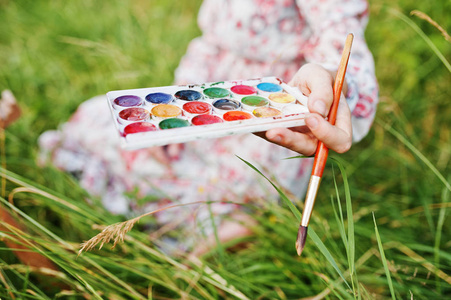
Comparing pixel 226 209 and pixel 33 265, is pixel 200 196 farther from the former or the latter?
pixel 33 265

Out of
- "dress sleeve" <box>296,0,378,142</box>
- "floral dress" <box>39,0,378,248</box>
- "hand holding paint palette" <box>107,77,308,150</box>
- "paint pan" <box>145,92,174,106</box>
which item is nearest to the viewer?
"hand holding paint palette" <box>107,77,308,150</box>

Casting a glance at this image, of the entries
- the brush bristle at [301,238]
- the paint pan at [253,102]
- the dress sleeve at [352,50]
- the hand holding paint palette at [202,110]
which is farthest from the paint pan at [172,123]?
the dress sleeve at [352,50]

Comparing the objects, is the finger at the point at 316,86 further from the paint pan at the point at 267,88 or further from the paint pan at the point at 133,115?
the paint pan at the point at 133,115

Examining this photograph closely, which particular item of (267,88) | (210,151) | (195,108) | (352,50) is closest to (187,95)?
(195,108)

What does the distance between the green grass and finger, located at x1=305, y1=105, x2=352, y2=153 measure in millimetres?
111

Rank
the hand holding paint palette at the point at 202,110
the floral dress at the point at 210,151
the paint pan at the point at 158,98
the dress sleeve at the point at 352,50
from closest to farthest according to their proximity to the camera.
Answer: the hand holding paint palette at the point at 202,110
the paint pan at the point at 158,98
the dress sleeve at the point at 352,50
the floral dress at the point at 210,151

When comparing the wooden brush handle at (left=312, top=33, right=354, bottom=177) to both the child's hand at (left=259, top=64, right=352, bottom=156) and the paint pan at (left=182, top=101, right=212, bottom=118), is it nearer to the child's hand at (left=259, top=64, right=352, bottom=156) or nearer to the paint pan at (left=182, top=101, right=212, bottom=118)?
the child's hand at (left=259, top=64, right=352, bottom=156)

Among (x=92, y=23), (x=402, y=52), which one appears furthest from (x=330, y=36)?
(x=92, y=23)

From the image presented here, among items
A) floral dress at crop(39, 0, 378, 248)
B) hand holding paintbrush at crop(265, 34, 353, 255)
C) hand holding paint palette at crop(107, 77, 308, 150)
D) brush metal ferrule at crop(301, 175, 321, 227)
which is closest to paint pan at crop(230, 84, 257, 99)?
hand holding paint palette at crop(107, 77, 308, 150)

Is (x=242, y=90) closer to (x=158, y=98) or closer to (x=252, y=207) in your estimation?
(x=158, y=98)

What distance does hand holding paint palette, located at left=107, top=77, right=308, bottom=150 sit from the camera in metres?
0.50

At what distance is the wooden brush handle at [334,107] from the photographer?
0.54m

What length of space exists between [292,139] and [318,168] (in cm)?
8

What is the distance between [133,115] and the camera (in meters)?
0.56
